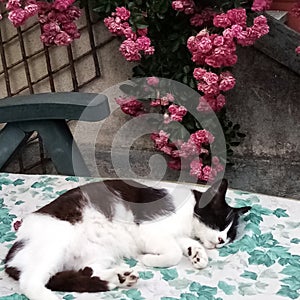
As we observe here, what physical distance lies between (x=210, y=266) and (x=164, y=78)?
3.65ft

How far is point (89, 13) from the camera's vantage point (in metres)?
2.48

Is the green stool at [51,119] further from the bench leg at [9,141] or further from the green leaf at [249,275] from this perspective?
the green leaf at [249,275]

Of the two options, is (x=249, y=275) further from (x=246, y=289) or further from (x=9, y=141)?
(x=9, y=141)

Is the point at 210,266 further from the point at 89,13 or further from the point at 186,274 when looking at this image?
the point at 89,13

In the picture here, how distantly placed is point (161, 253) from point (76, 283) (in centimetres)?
21

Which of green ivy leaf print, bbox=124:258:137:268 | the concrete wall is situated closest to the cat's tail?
green ivy leaf print, bbox=124:258:137:268

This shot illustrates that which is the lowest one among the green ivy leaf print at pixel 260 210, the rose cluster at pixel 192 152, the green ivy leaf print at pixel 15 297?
the rose cluster at pixel 192 152

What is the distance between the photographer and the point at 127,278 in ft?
4.26

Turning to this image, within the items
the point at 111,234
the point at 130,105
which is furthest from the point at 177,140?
the point at 111,234

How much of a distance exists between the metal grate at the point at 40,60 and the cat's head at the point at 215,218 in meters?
1.17

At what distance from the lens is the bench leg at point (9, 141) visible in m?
1.72

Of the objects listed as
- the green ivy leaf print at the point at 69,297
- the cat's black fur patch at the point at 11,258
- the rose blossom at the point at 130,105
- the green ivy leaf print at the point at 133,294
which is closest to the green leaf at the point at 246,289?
the green ivy leaf print at the point at 133,294

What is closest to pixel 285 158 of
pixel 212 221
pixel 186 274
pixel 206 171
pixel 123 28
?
pixel 206 171

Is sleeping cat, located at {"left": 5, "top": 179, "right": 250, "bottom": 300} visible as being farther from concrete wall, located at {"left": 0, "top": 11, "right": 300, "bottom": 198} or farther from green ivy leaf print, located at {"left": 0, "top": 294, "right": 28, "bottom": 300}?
concrete wall, located at {"left": 0, "top": 11, "right": 300, "bottom": 198}
